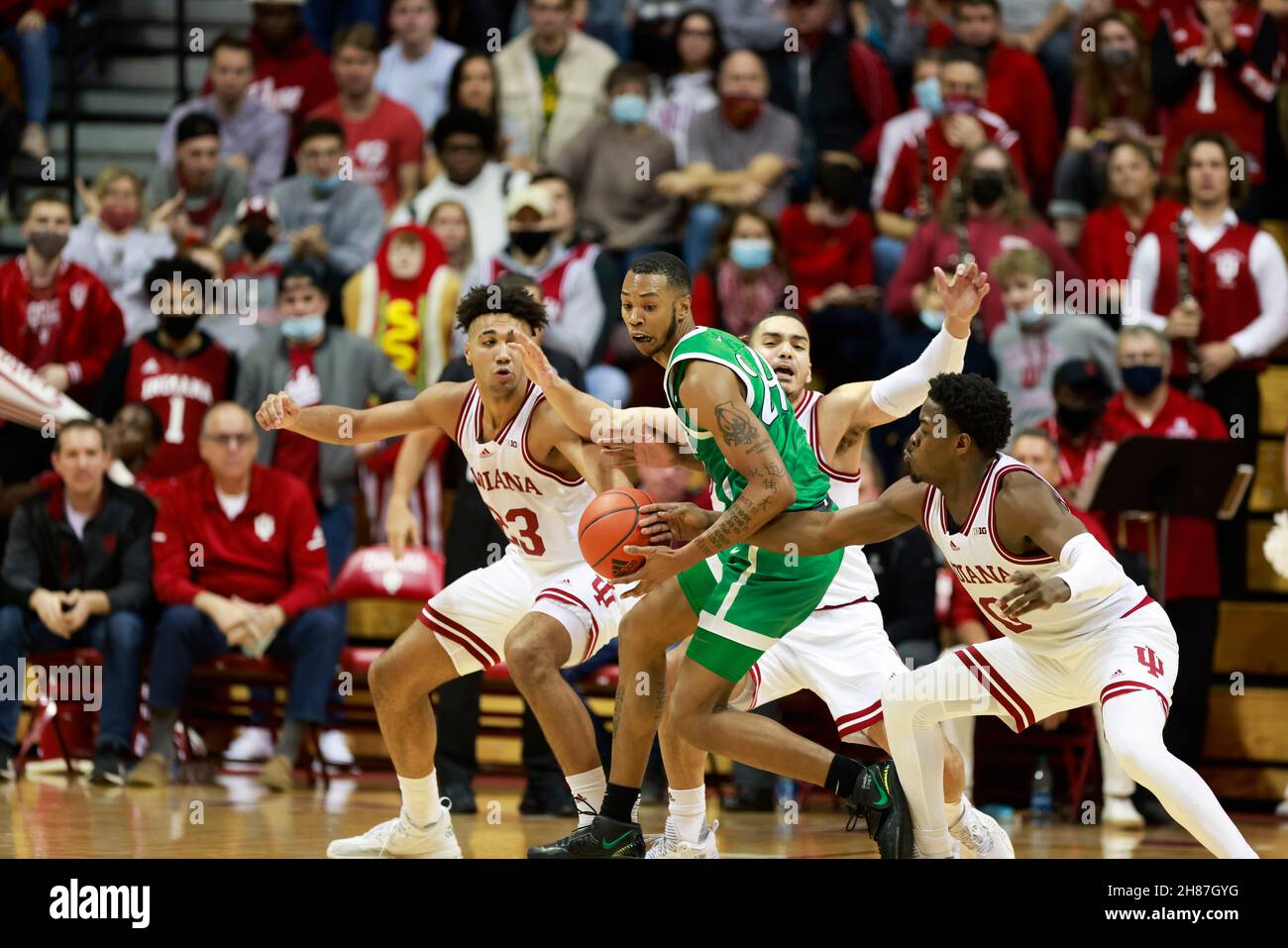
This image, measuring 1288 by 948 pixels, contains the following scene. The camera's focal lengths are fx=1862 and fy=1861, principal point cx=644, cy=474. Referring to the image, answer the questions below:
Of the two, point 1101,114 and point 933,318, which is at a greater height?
point 1101,114

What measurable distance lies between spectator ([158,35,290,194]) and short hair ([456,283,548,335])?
5.09 m

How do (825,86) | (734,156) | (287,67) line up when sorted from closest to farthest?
(734,156) < (825,86) < (287,67)

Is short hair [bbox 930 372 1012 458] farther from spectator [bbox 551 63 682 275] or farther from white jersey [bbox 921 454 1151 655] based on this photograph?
spectator [bbox 551 63 682 275]

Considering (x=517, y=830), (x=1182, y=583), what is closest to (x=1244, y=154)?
(x=1182, y=583)

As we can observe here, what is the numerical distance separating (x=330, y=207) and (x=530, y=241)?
62.4 inches

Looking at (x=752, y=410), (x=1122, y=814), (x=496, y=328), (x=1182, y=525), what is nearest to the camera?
(x=752, y=410)

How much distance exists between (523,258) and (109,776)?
3315 mm

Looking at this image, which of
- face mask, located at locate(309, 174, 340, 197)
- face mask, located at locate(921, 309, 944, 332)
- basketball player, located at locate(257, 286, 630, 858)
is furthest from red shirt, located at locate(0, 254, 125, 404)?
face mask, located at locate(921, 309, 944, 332)

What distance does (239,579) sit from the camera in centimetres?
908

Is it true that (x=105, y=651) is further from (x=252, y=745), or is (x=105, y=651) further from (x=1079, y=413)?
(x=1079, y=413)

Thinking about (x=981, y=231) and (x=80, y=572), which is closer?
(x=80, y=572)

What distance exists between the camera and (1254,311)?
383 inches

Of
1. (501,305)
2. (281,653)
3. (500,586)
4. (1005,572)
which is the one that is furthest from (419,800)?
(281,653)

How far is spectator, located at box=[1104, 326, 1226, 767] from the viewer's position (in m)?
8.66
